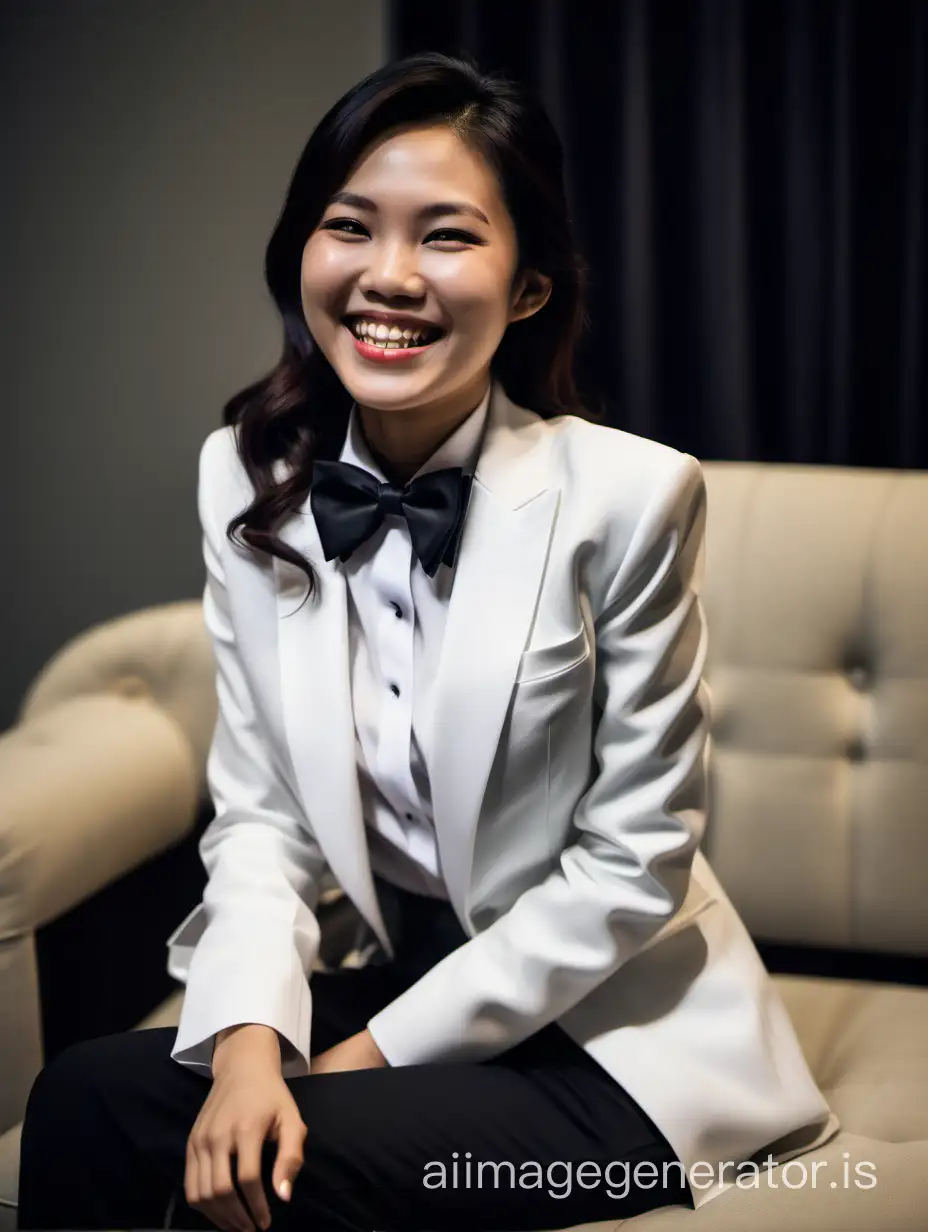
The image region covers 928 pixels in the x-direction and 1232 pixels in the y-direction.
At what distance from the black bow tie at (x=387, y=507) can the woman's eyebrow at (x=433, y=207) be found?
0.23 m

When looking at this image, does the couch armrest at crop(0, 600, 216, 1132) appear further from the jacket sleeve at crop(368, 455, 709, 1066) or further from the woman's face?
the woman's face

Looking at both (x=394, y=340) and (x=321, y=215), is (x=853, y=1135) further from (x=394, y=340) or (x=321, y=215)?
(x=321, y=215)

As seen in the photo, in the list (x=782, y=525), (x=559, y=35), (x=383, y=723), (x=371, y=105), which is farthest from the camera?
(x=559, y=35)

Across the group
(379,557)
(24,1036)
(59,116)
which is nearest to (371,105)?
(379,557)

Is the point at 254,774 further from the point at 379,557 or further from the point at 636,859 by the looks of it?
the point at 636,859

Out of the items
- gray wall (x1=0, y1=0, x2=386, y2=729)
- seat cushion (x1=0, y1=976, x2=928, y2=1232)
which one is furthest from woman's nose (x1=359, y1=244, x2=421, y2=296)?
gray wall (x1=0, y1=0, x2=386, y2=729)

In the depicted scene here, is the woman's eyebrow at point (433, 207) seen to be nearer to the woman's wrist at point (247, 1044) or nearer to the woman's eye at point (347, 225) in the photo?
the woman's eye at point (347, 225)

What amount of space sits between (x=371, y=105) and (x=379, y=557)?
406mm

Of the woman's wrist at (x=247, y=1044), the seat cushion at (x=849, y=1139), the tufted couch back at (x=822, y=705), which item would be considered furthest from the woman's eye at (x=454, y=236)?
the seat cushion at (x=849, y=1139)

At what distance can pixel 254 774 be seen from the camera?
1.36 metres

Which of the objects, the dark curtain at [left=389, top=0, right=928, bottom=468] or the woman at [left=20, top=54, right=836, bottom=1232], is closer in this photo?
the woman at [left=20, top=54, right=836, bottom=1232]

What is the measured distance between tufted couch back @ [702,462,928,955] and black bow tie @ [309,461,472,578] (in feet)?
1.58

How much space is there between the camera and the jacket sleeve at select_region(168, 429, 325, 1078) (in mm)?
1200

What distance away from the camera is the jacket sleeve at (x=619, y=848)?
1.18m
